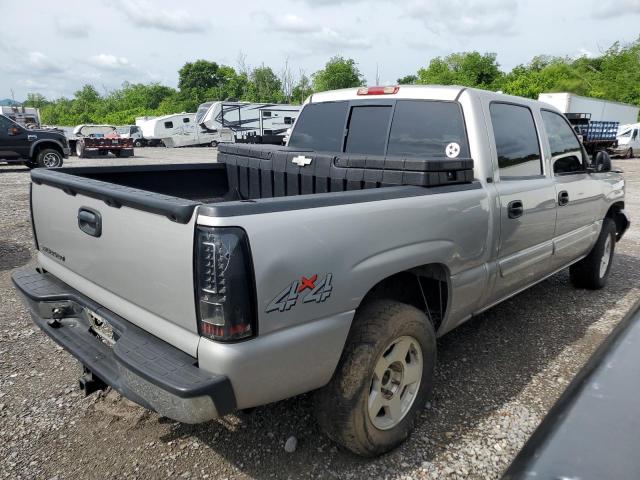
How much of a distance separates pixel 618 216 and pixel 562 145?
1685 mm

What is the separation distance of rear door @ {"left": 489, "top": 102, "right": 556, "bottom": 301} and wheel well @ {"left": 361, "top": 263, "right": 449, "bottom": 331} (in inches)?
20.2

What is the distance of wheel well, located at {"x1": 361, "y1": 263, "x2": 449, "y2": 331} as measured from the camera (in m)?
2.65

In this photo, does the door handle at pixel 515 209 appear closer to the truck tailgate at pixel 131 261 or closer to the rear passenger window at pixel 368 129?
the rear passenger window at pixel 368 129

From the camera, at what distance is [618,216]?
17.0 ft

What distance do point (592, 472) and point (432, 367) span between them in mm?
1681

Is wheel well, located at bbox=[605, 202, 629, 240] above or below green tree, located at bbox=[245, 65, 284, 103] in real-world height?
below

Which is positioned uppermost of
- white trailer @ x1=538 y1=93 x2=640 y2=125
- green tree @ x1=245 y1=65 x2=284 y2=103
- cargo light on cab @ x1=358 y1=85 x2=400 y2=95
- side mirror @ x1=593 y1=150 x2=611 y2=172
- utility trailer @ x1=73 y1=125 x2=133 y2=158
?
green tree @ x1=245 y1=65 x2=284 y2=103

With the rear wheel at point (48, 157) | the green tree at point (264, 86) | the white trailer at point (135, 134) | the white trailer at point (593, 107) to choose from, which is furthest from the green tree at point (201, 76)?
the rear wheel at point (48, 157)

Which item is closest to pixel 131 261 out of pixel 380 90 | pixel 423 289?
pixel 423 289

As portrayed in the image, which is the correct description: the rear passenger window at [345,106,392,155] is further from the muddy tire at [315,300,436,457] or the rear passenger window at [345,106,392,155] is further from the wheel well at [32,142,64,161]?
the wheel well at [32,142,64,161]

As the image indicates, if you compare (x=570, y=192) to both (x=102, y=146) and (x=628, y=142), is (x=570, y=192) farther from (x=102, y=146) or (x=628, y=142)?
(x=628, y=142)

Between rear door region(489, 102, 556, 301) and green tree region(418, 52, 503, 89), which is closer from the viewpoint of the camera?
rear door region(489, 102, 556, 301)

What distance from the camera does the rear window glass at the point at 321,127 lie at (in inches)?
153

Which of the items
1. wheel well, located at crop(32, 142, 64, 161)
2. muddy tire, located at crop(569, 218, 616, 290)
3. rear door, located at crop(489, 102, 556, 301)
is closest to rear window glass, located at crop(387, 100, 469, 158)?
rear door, located at crop(489, 102, 556, 301)
